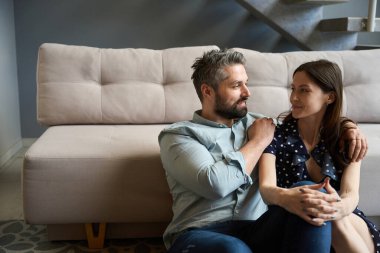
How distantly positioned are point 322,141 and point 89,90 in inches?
48.7

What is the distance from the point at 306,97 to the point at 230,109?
26 centimetres

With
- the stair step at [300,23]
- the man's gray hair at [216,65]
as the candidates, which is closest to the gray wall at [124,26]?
the stair step at [300,23]

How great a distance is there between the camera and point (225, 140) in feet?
4.49

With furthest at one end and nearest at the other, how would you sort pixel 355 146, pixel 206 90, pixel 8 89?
pixel 8 89 < pixel 206 90 < pixel 355 146

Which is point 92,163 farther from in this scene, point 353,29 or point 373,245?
point 353,29

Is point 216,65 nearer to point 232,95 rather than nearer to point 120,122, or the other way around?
point 232,95

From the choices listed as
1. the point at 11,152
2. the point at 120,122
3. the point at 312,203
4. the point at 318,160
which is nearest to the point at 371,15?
the point at 318,160

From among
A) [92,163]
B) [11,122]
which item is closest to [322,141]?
[92,163]

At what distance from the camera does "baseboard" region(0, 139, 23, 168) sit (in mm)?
2713

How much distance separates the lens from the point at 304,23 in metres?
2.90

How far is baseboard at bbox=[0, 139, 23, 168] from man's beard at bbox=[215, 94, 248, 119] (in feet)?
6.35

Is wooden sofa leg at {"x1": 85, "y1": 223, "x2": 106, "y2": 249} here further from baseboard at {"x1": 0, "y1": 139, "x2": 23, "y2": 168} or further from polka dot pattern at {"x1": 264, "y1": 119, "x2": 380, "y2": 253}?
baseboard at {"x1": 0, "y1": 139, "x2": 23, "y2": 168}

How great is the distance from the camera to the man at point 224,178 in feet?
3.61

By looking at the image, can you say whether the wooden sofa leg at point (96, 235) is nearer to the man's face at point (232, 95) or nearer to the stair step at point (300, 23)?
the man's face at point (232, 95)
